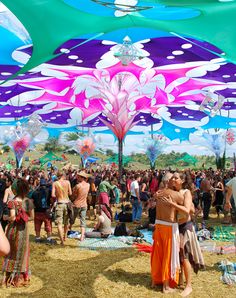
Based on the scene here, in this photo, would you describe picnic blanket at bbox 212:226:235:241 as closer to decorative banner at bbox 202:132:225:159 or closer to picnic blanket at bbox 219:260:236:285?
picnic blanket at bbox 219:260:236:285

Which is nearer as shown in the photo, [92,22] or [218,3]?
[218,3]

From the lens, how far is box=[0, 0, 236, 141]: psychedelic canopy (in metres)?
4.98

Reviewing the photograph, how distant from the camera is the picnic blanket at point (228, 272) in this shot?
4.60 metres

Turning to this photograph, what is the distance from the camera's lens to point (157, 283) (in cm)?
439

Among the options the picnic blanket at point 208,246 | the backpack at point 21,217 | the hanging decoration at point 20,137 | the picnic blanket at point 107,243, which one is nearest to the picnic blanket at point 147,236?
the picnic blanket at point 107,243

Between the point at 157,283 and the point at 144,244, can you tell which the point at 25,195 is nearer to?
the point at 157,283

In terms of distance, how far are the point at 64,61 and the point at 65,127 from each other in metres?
15.3

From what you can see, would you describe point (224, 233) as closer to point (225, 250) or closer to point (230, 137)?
point (225, 250)

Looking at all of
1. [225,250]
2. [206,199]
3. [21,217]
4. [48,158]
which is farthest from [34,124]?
[48,158]

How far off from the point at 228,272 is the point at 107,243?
2.68 metres

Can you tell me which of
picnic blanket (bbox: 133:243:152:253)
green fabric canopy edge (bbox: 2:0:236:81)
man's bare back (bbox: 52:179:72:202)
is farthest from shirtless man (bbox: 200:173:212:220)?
green fabric canopy edge (bbox: 2:0:236:81)

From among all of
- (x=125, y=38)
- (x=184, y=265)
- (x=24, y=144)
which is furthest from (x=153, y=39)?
(x=24, y=144)

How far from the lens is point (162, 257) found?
13.8ft

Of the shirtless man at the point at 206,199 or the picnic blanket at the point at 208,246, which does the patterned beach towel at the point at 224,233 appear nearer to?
the picnic blanket at the point at 208,246
